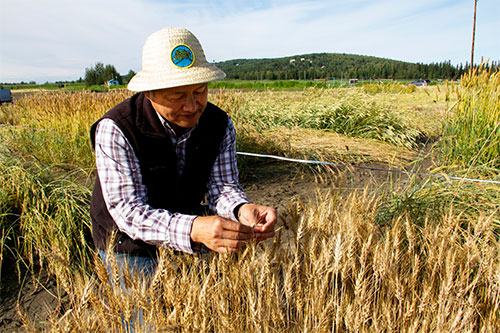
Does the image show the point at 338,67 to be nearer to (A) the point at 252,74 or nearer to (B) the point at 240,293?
(A) the point at 252,74

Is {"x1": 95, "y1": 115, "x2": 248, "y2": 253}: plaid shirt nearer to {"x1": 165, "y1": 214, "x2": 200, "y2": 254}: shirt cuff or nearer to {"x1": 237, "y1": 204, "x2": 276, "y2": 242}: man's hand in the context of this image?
{"x1": 165, "y1": 214, "x2": 200, "y2": 254}: shirt cuff

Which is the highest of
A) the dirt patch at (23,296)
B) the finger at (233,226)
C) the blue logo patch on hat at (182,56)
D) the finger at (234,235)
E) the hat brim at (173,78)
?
the blue logo patch on hat at (182,56)

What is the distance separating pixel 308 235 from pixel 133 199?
76 centimetres

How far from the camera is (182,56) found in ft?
4.75

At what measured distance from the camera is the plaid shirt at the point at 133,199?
4.39 ft

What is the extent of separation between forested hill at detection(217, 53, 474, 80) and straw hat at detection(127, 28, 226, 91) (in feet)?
215

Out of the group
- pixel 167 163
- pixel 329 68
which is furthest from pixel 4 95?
pixel 329 68

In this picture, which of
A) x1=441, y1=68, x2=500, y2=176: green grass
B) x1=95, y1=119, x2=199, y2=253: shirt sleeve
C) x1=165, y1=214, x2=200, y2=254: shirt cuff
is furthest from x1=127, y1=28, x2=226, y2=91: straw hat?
x1=441, y1=68, x2=500, y2=176: green grass

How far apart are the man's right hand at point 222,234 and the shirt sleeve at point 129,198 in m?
0.07

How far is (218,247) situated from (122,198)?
508 mm

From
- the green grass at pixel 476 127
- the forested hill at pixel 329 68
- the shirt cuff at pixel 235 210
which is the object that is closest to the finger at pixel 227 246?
the shirt cuff at pixel 235 210

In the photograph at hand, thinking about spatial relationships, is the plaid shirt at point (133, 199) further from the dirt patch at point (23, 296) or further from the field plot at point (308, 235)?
the dirt patch at point (23, 296)

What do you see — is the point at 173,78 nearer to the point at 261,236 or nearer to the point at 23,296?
the point at 261,236

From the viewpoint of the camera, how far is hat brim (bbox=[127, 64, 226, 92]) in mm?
1362
